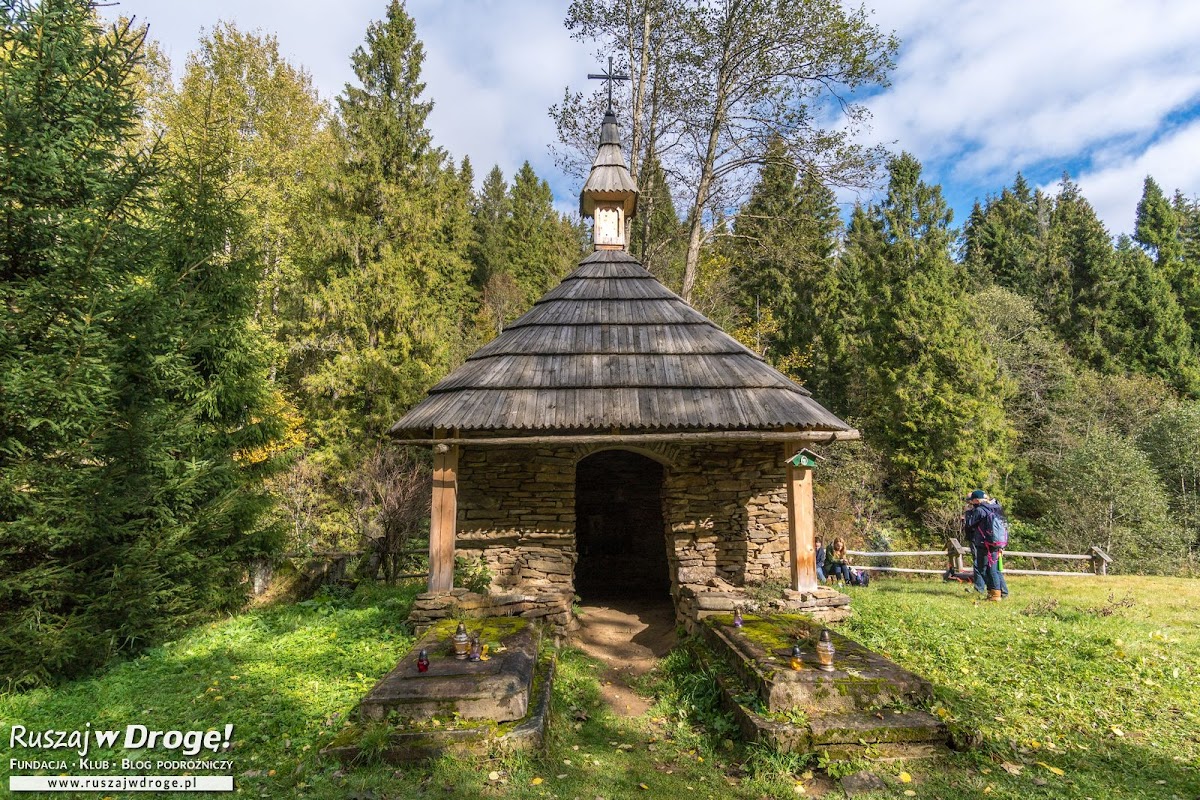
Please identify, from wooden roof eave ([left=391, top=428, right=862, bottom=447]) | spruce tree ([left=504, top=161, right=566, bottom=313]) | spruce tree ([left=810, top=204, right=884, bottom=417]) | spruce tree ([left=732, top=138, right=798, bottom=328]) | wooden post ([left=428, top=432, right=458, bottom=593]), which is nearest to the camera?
wooden roof eave ([left=391, top=428, right=862, bottom=447])

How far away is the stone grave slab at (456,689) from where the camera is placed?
12.9 feet

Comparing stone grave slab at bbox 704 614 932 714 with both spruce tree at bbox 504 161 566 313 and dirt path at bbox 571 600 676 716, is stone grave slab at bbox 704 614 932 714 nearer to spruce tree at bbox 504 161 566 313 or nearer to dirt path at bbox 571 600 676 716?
dirt path at bbox 571 600 676 716

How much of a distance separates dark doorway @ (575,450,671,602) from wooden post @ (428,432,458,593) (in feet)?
14.9

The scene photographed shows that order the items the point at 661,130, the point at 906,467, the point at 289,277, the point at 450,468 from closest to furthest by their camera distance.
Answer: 1. the point at 450,468
2. the point at 661,130
3. the point at 289,277
4. the point at 906,467

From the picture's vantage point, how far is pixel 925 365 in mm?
17891

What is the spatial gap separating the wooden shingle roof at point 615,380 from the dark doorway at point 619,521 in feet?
11.7

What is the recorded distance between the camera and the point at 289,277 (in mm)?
14992

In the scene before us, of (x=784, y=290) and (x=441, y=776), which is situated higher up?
(x=784, y=290)

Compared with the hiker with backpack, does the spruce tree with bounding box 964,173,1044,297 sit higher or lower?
higher

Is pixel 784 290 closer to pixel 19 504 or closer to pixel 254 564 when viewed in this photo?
pixel 254 564

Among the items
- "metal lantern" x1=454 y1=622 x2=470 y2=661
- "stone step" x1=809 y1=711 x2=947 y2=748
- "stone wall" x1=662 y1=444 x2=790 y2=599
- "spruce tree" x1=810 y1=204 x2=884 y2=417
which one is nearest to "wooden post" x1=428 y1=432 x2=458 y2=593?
"metal lantern" x1=454 y1=622 x2=470 y2=661

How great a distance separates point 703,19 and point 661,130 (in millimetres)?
2475

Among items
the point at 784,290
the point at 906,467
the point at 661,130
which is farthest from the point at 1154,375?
the point at 661,130

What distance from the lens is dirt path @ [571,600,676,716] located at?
18.5 feet
